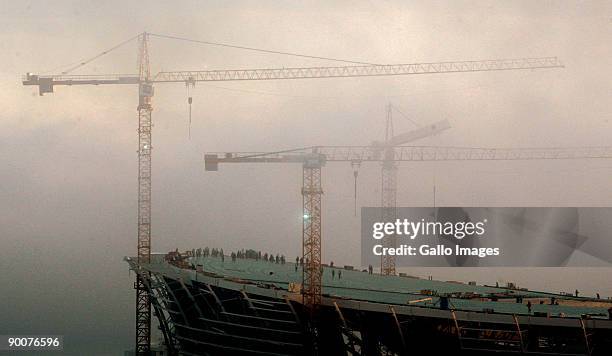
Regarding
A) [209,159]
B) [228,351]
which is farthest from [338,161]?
[228,351]

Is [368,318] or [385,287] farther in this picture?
[385,287]

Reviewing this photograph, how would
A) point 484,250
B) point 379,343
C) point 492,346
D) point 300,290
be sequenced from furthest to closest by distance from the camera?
point 484,250 → point 300,290 → point 379,343 → point 492,346

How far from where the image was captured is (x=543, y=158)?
126 meters

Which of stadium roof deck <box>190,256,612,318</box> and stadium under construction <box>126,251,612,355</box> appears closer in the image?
stadium under construction <box>126,251,612,355</box>

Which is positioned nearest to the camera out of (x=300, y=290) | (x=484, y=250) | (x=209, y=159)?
(x=300, y=290)

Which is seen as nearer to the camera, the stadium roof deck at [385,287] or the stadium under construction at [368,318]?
the stadium under construction at [368,318]

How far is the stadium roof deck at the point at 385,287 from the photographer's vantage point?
65.2 m

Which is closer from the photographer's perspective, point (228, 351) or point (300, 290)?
point (300, 290)

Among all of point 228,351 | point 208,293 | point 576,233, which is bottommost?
point 228,351

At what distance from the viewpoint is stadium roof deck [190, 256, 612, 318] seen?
65.2 meters

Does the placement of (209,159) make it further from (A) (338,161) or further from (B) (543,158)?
(B) (543,158)

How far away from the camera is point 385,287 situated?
84.1m

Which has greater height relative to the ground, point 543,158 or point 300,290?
point 543,158

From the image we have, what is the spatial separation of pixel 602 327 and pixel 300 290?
2662 cm
